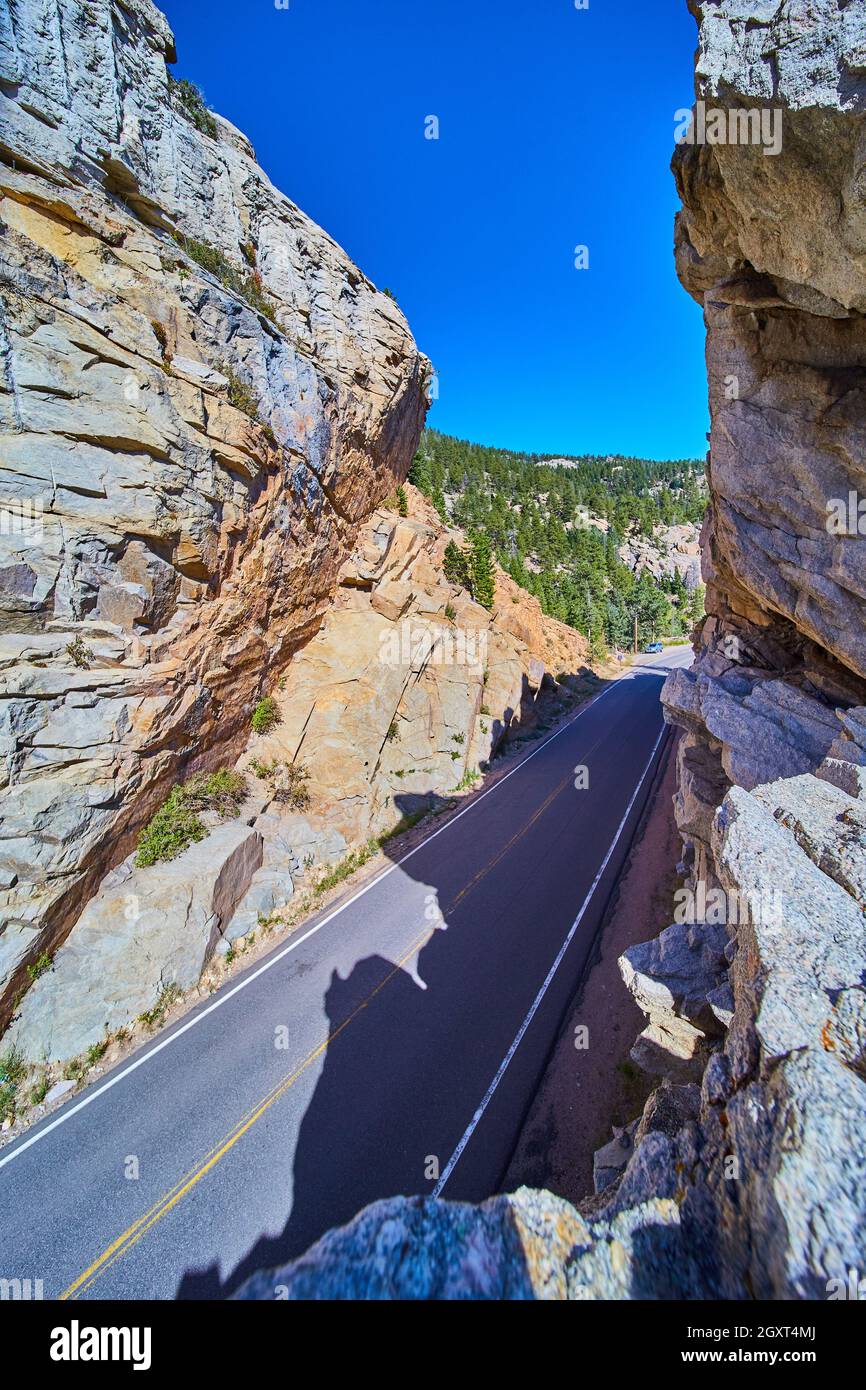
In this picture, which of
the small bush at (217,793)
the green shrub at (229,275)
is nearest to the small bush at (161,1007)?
the small bush at (217,793)

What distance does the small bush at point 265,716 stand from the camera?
691 inches

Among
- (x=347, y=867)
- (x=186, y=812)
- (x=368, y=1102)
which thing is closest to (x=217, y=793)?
(x=186, y=812)

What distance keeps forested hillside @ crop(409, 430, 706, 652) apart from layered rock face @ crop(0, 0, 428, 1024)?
20847mm

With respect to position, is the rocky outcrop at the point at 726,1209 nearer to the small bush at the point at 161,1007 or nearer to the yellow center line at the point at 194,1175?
the yellow center line at the point at 194,1175

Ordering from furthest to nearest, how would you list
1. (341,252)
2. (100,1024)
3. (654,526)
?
(654,526) → (341,252) → (100,1024)

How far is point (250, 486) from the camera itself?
1580 centimetres

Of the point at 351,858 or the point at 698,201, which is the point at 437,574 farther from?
the point at 698,201

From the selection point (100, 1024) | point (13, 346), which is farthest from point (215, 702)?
point (13, 346)

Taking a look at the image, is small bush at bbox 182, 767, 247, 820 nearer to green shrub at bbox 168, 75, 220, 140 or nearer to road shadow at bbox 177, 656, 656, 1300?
road shadow at bbox 177, 656, 656, 1300

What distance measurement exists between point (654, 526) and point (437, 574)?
94899 millimetres

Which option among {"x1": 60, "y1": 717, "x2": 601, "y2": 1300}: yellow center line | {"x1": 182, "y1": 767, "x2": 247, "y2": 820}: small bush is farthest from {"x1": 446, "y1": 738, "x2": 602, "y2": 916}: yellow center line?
{"x1": 182, "y1": 767, "x2": 247, "y2": 820}: small bush

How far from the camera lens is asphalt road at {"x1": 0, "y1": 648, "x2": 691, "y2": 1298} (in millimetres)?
6531

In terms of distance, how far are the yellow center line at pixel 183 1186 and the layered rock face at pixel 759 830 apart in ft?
17.6

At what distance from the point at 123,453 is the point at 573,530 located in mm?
83539
